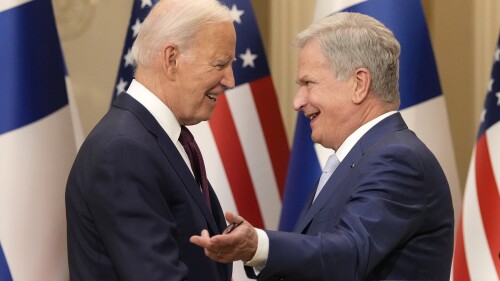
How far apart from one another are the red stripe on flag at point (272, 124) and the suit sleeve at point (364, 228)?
4.11ft

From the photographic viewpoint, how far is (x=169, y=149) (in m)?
2.04

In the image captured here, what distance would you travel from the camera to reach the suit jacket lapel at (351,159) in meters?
2.13

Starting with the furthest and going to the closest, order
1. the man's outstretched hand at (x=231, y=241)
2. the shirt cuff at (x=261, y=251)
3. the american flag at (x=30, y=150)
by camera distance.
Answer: the american flag at (x=30, y=150) < the shirt cuff at (x=261, y=251) < the man's outstretched hand at (x=231, y=241)

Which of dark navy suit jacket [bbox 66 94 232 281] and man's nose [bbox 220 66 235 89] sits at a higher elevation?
man's nose [bbox 220 66 235 89]

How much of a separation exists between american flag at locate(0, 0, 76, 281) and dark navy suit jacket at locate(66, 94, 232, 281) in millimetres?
775

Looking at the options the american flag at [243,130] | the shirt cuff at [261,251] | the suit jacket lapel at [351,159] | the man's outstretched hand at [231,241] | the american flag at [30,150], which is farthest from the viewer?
the american flag at [243,130]

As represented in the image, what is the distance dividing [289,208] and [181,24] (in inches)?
51.1

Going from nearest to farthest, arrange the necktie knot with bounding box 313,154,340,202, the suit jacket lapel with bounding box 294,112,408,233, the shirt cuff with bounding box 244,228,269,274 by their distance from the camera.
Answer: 1. the shirt cuff with bounding box 244,228,269,274
2. the suit jacket lapel with bounding box 294,112,408,233
3. the necktie knot with bounding box 313,154,340,202

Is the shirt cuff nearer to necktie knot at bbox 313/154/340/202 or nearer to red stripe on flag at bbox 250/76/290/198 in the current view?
necktie knot at bbox 313/154/340/202

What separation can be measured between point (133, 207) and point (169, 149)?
A: 0.70 feet

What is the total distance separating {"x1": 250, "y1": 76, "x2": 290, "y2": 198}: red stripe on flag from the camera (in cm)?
330

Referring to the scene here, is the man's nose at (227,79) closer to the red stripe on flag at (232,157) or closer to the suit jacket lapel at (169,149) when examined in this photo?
the suit jacket lapel at (169,149)

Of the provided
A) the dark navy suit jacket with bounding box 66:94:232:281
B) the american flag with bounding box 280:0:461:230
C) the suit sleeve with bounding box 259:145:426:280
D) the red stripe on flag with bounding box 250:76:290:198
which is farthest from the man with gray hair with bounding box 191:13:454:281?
the red stripe on flag with bounding box 250:76:290:198

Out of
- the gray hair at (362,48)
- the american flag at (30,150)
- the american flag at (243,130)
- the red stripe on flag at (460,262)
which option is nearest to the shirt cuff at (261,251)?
the gray hair at (362,48)
